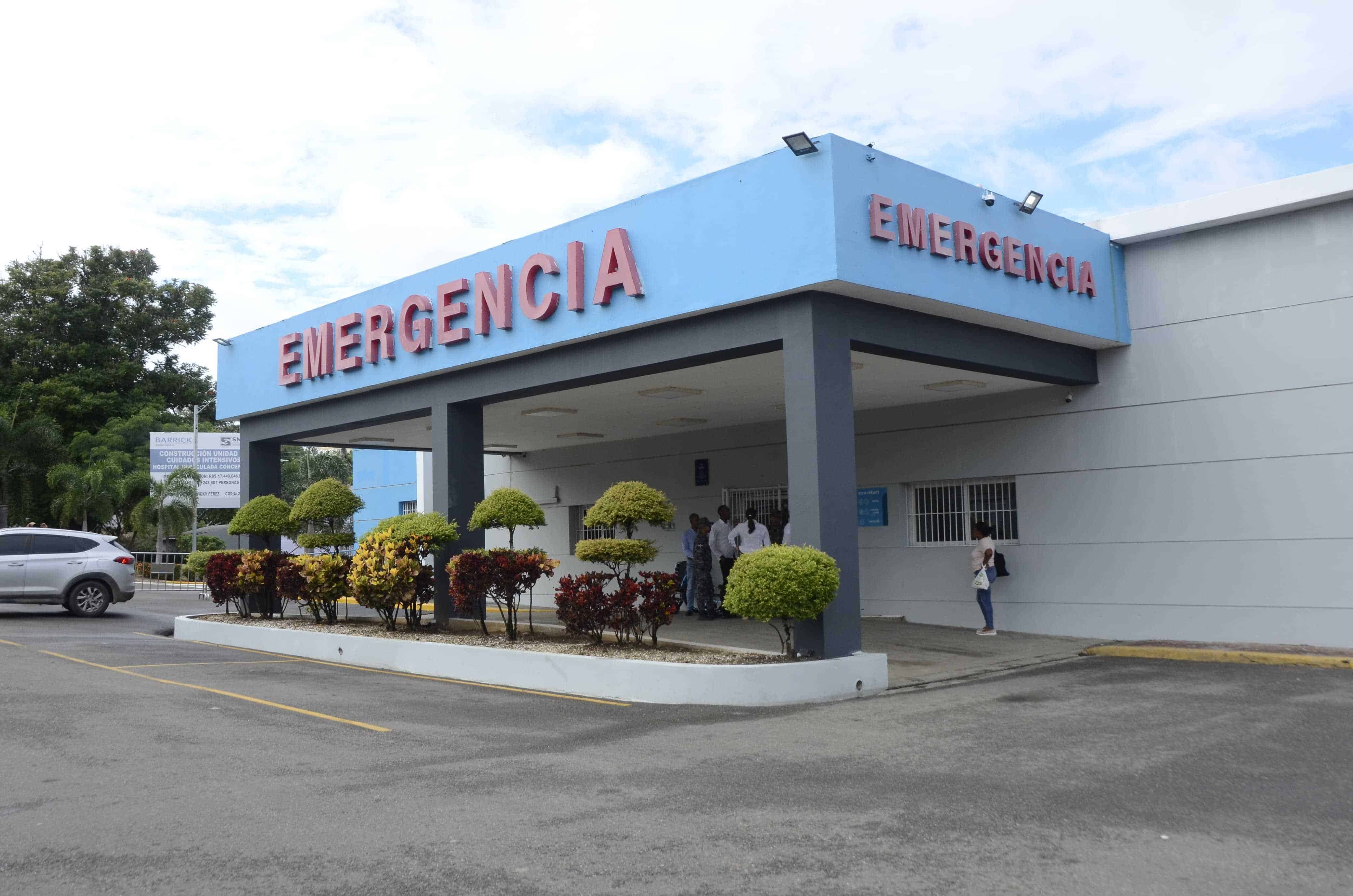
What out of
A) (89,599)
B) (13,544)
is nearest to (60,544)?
(13,544)

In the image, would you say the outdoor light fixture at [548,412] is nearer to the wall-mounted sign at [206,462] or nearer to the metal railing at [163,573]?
the metal railing at [163,573]

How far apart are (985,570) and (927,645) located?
1.51 m

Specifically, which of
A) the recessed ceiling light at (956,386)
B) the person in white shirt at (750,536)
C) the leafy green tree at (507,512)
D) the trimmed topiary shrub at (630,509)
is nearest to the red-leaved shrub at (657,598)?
the trimmed topiary shrub at (630,509)

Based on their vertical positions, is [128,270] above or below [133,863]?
above

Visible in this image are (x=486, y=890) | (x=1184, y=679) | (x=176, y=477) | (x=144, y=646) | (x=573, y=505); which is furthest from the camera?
(x=176, y=477)

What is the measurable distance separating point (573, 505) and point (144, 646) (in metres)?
9.25

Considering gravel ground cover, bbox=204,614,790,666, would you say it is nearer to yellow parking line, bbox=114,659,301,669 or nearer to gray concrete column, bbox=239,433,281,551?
yellow parking line, bbox=114,659,301,669

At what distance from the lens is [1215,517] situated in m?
12.9

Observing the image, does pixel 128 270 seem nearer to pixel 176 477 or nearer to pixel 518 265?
pixel 176 477

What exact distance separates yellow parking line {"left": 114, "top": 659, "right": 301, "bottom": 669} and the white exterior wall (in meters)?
7.40

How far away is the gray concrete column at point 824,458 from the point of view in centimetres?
1017

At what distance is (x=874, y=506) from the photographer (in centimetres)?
1659

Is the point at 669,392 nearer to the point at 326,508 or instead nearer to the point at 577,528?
the point at 326,508

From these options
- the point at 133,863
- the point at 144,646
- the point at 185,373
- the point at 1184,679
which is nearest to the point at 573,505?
the point at 144,646
